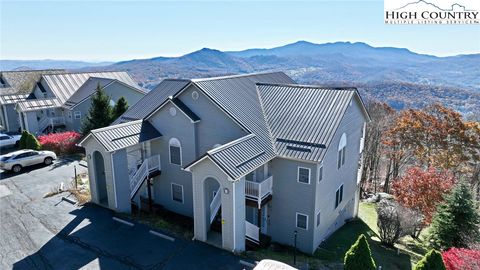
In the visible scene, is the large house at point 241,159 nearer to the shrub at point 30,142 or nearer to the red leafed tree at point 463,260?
the red leafed tree at point 463,260

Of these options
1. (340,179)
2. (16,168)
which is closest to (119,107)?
(16,168)

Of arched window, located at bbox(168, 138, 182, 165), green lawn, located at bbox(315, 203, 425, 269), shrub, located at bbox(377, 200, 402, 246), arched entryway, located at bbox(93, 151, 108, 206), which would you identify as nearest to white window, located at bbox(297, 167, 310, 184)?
green lawn, located at bbox(315, 203, 425, 269)

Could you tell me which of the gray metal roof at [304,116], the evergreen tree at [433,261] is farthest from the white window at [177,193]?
the evergreen tree at [433,261]

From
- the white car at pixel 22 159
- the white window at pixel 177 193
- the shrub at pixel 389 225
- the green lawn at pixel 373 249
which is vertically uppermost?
the white car at pixel 22 159

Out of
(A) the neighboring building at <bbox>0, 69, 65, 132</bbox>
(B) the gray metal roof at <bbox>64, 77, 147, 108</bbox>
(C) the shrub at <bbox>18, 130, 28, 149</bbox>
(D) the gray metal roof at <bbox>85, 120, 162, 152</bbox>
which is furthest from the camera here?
(A) the neighboring building at <bbox>0, 69, 65, 132</bbox>

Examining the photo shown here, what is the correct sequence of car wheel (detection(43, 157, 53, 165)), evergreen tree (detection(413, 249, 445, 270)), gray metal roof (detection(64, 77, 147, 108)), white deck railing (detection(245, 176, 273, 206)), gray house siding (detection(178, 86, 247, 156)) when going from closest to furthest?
1. evergreen tree (detection(413, 249, 445, 270))
2. white deck railing (detection(245, 176, 273, 206))
3. gray house siding (detection(178, 86, 247, 156))
4. car wheel (detection(43, 157, 53, 165))
5. gray metal roof (detection(64, 77, 147, 108))

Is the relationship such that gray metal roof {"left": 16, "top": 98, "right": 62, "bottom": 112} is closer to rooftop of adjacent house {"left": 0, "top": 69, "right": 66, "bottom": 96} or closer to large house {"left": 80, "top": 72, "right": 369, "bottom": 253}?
rooftop of adjacent house {"left": 0, "top": 69, "right": 66, "bottom": 96}

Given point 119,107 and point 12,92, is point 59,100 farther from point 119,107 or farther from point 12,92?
point 119,107
